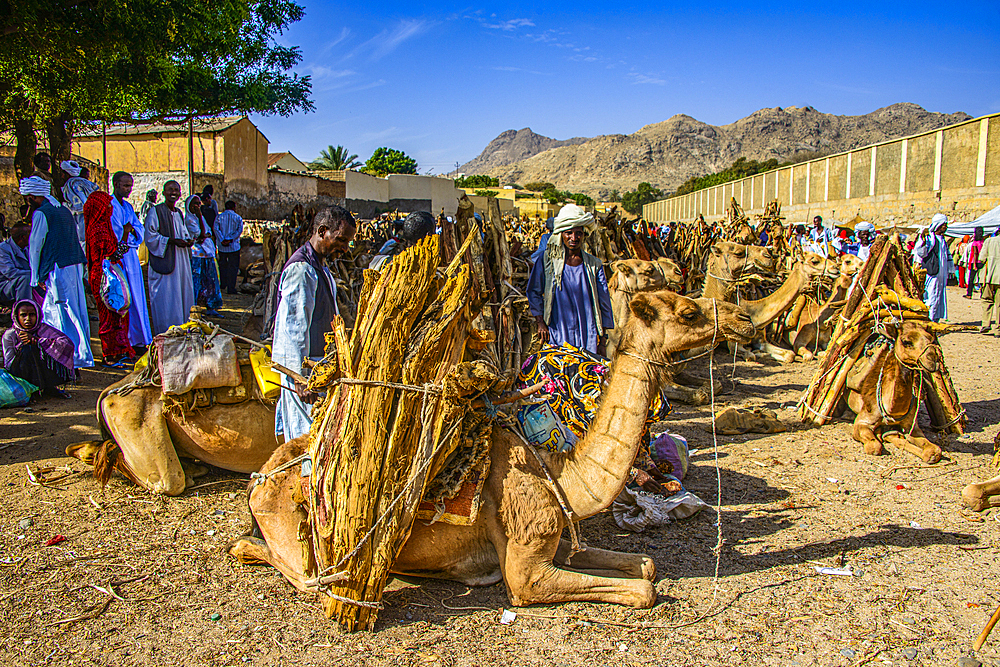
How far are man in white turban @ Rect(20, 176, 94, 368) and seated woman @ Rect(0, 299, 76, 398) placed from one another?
340 millimetres

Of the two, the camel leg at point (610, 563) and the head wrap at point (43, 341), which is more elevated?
the head wrap at point (43, 341)

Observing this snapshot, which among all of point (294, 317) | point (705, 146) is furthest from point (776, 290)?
point (705, 146)

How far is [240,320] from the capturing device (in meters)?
11.8

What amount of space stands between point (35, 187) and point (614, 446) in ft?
24.1

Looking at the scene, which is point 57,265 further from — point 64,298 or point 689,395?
point 689,395

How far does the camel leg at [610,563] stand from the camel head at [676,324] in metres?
1.11

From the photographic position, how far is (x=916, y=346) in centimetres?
585

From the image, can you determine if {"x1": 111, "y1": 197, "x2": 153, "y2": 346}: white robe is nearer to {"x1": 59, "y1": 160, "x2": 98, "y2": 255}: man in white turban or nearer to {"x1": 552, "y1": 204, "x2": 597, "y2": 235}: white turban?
{"x1": 59, "y1": 160, "x2": 98, "y2": 255}: man in white turban

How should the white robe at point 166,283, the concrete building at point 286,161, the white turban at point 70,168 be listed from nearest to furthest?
the white turban at point 70,168, the white robe at point 166,283, the concrete building at point 286,161

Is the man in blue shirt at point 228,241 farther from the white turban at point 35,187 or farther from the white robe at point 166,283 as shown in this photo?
the white turban at point 35,187

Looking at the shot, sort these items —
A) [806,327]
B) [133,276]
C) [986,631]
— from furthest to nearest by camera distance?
[806,327]
[133,276]
[986,631]

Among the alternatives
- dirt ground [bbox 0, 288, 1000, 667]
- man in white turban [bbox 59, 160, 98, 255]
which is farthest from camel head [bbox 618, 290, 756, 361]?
man in white turban [bbox 59, 160, 98, 255]

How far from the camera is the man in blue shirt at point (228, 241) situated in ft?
45.7

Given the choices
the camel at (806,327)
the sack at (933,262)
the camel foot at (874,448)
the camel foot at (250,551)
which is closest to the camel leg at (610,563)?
the camel foot at (250,551)
